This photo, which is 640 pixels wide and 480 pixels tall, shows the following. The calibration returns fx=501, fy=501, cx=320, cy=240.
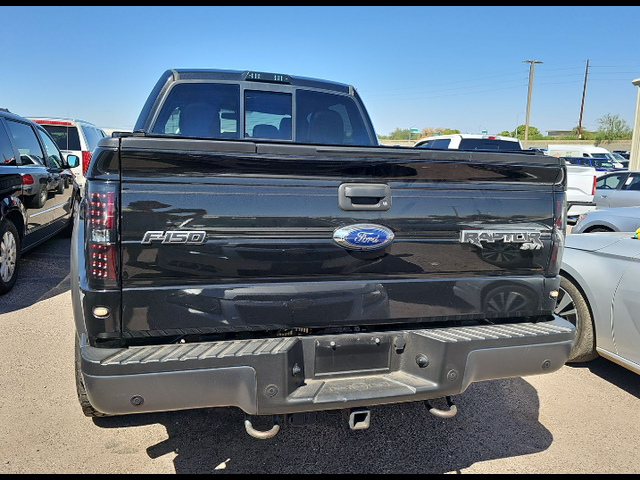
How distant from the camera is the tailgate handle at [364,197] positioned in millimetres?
2297

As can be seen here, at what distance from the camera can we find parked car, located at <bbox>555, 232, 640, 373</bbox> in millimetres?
3455

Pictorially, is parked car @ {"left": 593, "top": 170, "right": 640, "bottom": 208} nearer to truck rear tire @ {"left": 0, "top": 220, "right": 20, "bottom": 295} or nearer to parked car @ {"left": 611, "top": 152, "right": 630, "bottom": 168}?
truck rear tire @ {"left": 0, "top": 220, "right": 20, "bottom": 295}

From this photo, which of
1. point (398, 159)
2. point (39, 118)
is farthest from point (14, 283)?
point (39, 118)

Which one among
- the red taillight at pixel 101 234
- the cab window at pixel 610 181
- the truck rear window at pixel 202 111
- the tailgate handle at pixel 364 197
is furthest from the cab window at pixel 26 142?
the cab window at pixel 610 181

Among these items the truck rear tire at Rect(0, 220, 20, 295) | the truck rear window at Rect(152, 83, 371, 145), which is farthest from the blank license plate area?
the truck rear tire at Rect(0, 220, 20, 295)

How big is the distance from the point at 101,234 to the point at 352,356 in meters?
1.24

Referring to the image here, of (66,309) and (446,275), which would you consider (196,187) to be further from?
(66,309)

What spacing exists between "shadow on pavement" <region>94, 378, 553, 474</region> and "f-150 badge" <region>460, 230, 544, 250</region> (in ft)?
4.21

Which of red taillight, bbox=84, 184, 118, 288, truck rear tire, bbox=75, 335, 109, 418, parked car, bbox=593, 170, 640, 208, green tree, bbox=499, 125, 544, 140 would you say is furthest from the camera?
green tree, bbox=499, 125, 544, 140

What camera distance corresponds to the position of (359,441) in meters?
3.02

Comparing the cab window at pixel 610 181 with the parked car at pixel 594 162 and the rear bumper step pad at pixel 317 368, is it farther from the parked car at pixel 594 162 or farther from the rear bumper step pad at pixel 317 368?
the parked car at pixel 594 162

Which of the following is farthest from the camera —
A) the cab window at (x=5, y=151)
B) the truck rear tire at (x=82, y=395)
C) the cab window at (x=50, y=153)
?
the cab window at (x=50, y=153)

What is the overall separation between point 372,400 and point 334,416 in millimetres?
1111

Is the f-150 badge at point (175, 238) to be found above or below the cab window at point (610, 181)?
above
